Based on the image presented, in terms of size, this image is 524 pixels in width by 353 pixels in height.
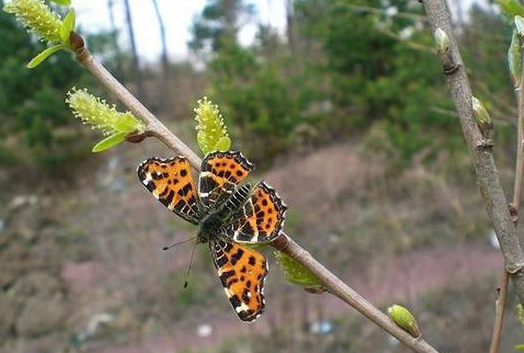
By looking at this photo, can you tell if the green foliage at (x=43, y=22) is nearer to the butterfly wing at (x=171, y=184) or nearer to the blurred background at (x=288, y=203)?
the butterfly wing at (x=171, y=184)

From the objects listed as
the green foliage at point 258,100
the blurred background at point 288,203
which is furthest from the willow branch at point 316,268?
the green foliage at point 258,100

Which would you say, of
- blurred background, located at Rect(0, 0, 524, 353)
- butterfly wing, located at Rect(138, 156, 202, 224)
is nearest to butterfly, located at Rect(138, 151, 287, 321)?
butterfly wing, located at Rect(138, 156, 202, 224)

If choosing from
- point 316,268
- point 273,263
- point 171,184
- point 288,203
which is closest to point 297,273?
Answer: point 316,268

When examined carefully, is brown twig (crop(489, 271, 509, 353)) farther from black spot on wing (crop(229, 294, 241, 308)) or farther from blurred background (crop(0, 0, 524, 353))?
blurred background (crop(0, 0, 524, 353))

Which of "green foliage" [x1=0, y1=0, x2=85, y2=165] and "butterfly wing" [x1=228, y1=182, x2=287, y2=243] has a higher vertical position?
"butterfly wing" [x1=228, y1=182, x2=287, y2=243]

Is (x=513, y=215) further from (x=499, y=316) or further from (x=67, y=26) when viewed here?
(x=67, y=26)
